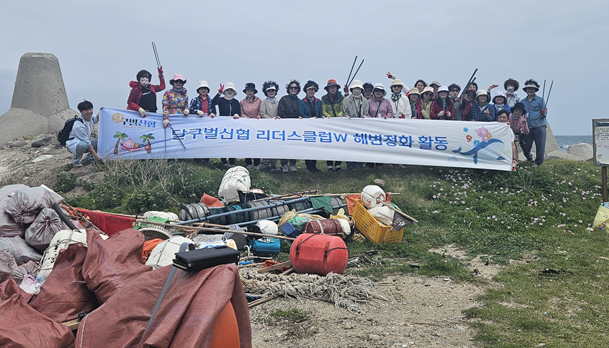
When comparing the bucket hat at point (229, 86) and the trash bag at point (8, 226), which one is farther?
the bucket hat at point (229, 86)

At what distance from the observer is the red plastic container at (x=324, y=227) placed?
7.26m

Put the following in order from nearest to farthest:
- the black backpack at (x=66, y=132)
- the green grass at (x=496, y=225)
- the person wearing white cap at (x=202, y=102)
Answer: the green grass at (x=496, y=225) → the black backpack at (x=66, y=132) → the person wearing white cap at (x=202, y=102)

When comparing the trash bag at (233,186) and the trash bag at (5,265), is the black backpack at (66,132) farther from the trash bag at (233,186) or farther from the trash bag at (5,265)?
the trash bag at (5,265)

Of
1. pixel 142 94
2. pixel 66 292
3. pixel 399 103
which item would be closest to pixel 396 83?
pixel 399 103

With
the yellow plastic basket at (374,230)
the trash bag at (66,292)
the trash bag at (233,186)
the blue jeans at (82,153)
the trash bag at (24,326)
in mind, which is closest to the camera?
the trash bag at (24,326)

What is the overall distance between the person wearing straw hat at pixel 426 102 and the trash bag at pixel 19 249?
29.9 ft

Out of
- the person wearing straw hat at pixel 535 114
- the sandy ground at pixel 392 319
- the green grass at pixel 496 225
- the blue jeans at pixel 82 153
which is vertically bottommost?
the sandy ground at pixel 392 319

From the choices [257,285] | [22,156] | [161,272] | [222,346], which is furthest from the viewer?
[22,156]

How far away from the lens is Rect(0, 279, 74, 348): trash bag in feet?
10.9

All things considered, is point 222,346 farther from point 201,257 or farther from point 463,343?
point 463,343

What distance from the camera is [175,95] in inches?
428

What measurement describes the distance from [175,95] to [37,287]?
6.92 metres

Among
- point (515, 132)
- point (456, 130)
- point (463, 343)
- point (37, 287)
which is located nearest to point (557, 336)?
point (463, 343)

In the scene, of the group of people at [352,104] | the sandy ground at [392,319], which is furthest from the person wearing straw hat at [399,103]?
the sandy ground at [392,319]
